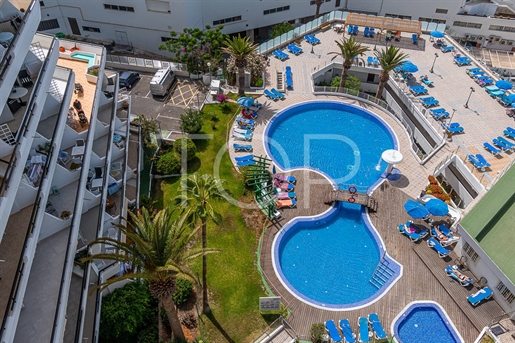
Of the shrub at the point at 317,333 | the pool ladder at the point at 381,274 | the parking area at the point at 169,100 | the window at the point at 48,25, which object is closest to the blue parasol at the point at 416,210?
the pool ladder at the point at 381,274

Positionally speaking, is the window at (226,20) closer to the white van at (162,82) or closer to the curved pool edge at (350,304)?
the white van at (162,82)

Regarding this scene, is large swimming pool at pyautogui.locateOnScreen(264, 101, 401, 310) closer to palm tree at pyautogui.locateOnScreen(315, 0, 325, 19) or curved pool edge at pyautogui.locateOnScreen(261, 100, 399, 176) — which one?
curved pool edge at pyautogui.locateOnScreen(261, 100, 399, 176)

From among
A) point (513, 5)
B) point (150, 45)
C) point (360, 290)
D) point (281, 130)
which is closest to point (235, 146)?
point (281, 130)

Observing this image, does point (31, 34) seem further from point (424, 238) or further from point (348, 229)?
point (424, 238)

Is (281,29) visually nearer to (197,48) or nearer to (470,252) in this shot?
(197,48)

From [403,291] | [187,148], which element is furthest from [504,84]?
[187,148]

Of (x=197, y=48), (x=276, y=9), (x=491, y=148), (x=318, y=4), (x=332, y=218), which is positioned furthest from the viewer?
(x=276, y=9)
